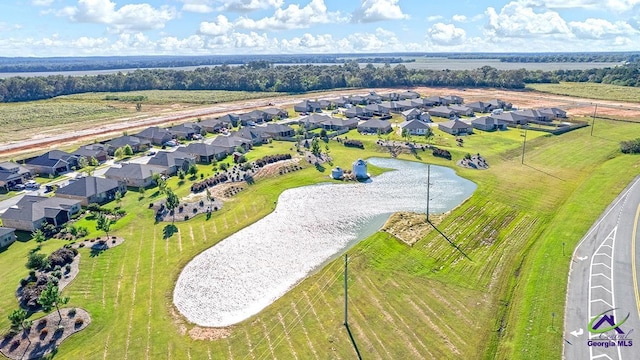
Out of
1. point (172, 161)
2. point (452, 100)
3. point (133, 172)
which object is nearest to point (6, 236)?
point (133, 172)

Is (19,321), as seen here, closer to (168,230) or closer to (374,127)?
(168,230)

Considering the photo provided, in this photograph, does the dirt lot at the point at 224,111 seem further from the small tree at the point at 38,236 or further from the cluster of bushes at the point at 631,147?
the small tree at the point at 38,236

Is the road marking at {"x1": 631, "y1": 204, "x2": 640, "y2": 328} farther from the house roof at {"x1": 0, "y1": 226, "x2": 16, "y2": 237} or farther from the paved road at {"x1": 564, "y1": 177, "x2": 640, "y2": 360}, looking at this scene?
the house roof at {"x1": 0, "y1": 226, "x2": 16, "y2": 237}

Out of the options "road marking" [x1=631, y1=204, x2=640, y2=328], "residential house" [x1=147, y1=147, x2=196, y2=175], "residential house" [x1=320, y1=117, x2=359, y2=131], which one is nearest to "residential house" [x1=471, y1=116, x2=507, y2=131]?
"residential house" [x1=320, y1=117, x2=359, y2=131]

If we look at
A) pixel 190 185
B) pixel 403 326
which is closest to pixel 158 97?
pixel 190 185

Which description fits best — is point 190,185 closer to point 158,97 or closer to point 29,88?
point 158,97
